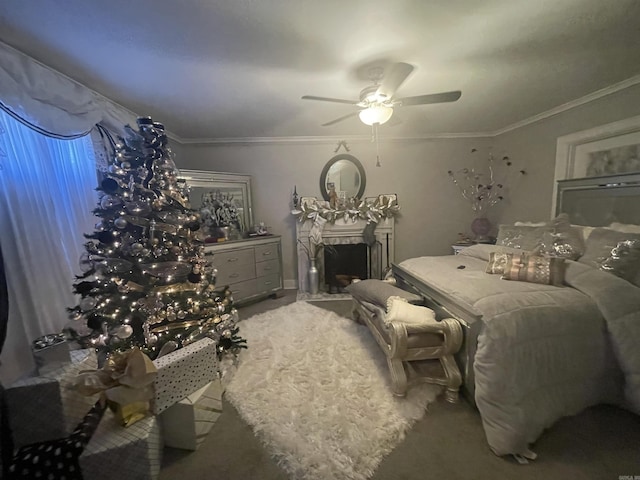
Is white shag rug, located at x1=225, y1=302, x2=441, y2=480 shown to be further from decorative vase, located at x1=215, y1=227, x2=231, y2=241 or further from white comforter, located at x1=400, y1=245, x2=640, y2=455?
decorative vase, located at x1=215, y1=227, x2=231, y2=241

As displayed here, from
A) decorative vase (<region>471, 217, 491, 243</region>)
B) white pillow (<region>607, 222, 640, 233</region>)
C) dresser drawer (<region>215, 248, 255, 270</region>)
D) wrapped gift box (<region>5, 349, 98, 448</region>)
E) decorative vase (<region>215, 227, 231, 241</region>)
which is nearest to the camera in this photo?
wrapped gift box (<region>5, 349, 98, 448</region>)

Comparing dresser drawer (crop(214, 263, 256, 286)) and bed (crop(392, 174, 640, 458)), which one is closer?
bed (crop(392, 174, 640, 458))

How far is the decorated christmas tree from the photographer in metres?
1.58

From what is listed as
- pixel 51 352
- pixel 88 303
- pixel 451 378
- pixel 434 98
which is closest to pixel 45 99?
pixel 88 303

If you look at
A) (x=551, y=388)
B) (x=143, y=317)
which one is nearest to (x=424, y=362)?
(x=551, y=388)

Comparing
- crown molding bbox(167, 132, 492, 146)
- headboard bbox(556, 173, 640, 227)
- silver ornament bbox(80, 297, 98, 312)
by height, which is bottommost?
silver ornament bbox(80, 297, 98, 312)

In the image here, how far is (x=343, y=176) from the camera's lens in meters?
3.92

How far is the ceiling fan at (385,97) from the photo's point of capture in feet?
5.60

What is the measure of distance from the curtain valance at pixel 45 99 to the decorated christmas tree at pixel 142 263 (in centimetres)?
49

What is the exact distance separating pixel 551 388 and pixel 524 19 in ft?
7.02

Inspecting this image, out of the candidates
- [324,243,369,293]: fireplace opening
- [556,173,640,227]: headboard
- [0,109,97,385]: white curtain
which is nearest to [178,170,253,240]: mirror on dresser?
[0,109,97,385]: white curtain

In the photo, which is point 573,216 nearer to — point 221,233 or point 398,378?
point 398,378

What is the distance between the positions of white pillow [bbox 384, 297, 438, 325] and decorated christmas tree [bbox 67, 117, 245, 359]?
52.9 inches

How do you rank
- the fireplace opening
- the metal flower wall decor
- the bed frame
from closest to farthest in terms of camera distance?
1. the bed frame
2. the metal flower wall decor
3. the fireplace opening
